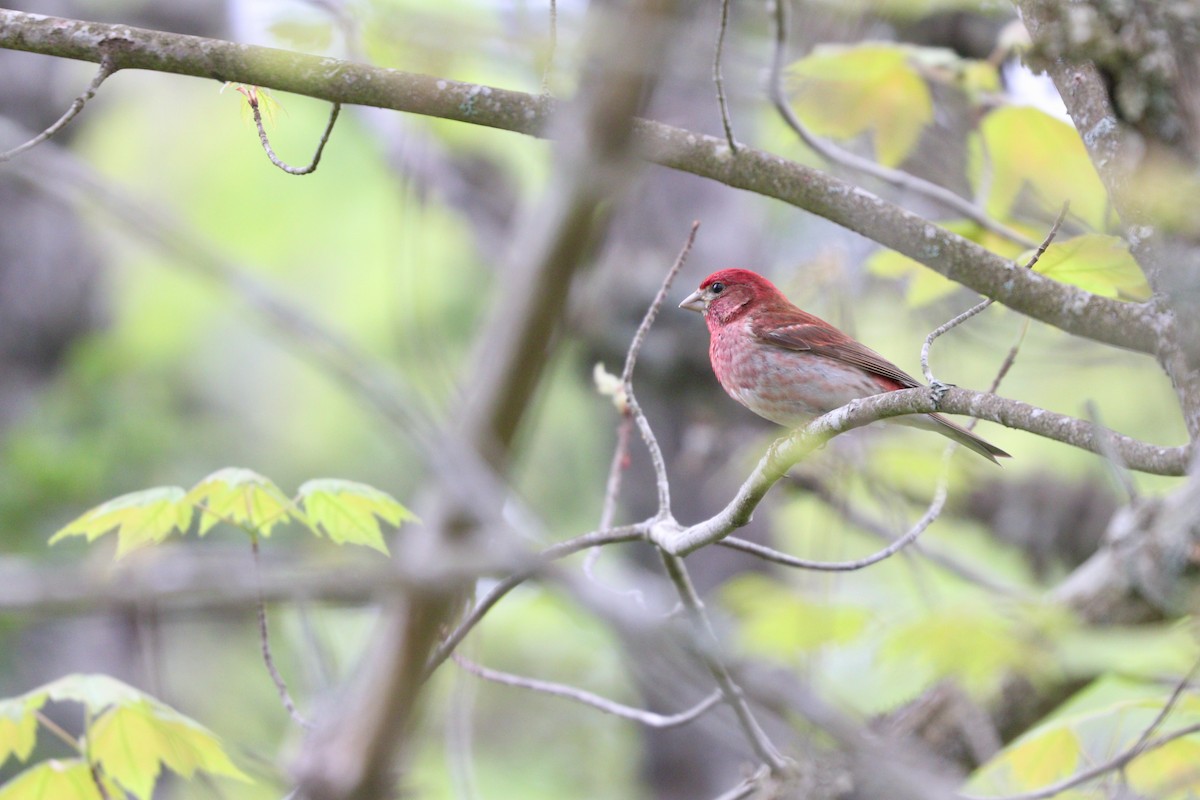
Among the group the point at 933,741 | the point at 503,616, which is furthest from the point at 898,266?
the point at 503,616

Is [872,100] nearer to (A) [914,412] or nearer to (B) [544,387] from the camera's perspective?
(A) [914,412]

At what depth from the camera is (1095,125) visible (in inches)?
115

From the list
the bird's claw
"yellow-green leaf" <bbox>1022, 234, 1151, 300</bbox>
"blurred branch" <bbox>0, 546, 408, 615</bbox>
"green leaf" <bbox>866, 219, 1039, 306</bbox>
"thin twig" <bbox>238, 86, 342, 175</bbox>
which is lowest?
"green leaf" <bbox>866, 219, 1039, 306</bbox>

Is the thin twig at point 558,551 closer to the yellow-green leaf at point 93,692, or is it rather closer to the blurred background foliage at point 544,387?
the blurred background foliage at point 544,387

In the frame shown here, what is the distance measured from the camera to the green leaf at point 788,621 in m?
4.49

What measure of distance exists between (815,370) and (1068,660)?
159 cm

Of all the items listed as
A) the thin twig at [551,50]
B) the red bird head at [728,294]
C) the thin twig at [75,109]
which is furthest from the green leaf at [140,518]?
the red bird head at [728,294]

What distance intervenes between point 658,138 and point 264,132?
1.08 m

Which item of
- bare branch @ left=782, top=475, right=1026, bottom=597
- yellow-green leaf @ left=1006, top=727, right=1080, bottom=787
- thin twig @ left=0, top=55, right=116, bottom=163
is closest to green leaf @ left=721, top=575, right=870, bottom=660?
bare branch @ left=782, top=475, right=1026, bottom=597

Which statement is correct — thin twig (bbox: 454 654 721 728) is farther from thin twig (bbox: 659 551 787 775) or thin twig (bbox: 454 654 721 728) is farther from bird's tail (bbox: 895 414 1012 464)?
bird's tail (bbox: 895 414 1012 464)

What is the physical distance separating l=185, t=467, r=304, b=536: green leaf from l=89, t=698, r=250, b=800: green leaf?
548mm

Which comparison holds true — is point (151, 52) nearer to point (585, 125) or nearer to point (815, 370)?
point (585, 125)

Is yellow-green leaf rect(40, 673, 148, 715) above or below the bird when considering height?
below

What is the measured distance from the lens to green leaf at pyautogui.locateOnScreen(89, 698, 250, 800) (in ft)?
10.3
